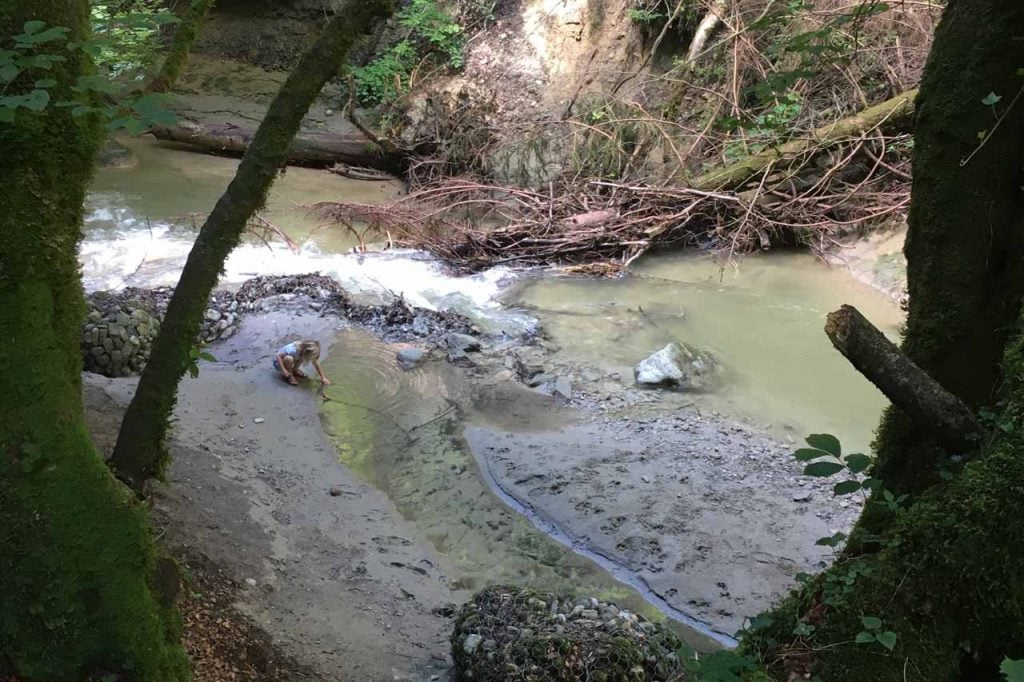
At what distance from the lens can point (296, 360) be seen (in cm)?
664

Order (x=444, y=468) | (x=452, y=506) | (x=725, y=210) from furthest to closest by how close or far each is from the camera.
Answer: (x=725, y=210), (x=444, y=468), (x=452, y=506)

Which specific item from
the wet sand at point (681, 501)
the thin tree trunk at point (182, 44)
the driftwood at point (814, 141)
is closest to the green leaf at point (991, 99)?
the thin tree trunk at point (182, 44)

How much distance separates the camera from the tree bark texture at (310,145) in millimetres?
13500

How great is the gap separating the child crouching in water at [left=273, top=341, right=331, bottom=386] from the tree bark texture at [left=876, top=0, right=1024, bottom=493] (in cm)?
504

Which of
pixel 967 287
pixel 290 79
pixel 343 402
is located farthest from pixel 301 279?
pixel 967 287

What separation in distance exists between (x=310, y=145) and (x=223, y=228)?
36.7 feet

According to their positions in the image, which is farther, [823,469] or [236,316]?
[236,316]

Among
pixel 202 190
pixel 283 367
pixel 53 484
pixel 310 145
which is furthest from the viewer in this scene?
pixel 310 145

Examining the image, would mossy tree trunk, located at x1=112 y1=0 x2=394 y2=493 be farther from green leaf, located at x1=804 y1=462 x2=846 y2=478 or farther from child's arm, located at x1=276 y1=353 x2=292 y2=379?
child's arm, located at x1=276 y1=353 x2=292 y2=379

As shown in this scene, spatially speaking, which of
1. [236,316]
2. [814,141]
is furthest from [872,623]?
[814,141]

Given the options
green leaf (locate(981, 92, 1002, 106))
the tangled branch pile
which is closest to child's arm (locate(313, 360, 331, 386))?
the tangled branch pile

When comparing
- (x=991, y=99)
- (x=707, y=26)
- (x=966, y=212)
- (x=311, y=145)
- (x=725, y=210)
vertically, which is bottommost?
(x=311, y=145)

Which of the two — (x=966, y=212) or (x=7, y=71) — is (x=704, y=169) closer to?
(x=966, y=212)

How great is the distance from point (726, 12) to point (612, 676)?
1074 centimetres
